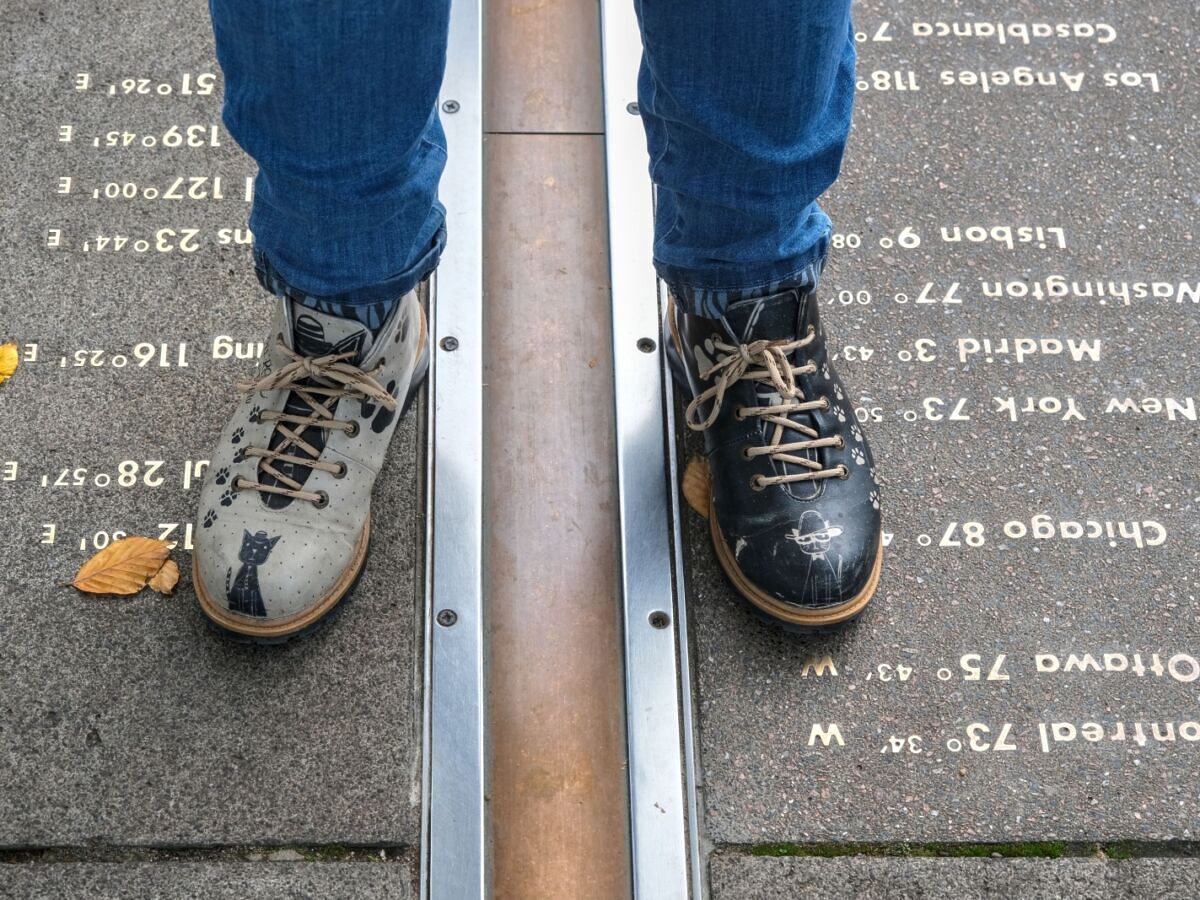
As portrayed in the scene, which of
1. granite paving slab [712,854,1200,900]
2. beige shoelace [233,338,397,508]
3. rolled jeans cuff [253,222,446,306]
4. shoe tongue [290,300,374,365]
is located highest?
rolled jeans cuff [253,222,446,306]

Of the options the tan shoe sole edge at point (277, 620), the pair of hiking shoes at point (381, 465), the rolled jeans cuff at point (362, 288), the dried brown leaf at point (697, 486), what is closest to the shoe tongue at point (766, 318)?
the pair of hiking shoes at point (381, 465)

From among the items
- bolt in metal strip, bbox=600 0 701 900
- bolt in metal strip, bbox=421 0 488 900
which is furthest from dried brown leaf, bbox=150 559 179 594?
bolt in metal strip, bbox=600 0 701 900

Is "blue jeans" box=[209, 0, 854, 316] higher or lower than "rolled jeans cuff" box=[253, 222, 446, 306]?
higher

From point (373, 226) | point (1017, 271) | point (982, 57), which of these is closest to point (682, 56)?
point (373, 226)

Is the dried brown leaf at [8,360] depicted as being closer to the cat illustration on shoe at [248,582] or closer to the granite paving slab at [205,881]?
the cat illustration on shoe at [248,582]

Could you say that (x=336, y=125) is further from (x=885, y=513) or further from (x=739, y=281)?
(x=885, y=513)

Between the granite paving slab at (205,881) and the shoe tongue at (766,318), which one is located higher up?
the shoe tongue at (766,318)

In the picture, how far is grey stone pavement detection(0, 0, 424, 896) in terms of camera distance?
3.32ft

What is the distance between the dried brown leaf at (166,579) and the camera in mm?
1105

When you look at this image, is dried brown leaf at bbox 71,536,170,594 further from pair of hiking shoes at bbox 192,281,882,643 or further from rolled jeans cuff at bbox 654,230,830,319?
rolled jeans cuff at bbox 654,230,830,319

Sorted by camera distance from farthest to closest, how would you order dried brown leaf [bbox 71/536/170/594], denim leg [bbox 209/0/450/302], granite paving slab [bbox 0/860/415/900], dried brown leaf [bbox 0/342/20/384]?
dried brown leaf [bbox 0/342/20/384] → dried brown leaf [bbox 71/536/170/594] → granite paving slab [bbox 0/860/415/900] → denim leg [bbox 209/0/450/302]

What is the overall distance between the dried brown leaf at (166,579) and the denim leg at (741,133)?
58cm

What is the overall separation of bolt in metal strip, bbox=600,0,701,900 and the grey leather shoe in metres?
0.27

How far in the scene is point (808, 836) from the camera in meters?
1.02
